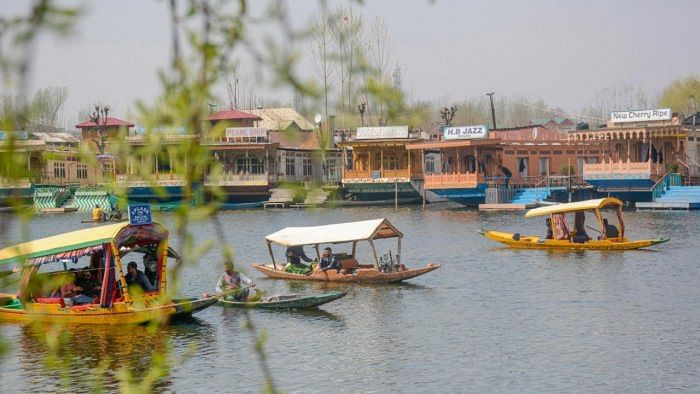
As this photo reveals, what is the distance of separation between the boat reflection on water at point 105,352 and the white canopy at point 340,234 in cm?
743

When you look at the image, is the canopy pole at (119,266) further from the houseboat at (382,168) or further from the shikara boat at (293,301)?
the houseboat at (382,168)

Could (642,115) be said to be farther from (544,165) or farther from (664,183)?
(544,165)

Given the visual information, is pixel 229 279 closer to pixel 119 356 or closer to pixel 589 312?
pixel 119 356

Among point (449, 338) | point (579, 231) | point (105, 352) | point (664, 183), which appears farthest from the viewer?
point (664, 183)

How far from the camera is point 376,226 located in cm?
2933

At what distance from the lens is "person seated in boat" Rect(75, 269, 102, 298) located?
23078mm

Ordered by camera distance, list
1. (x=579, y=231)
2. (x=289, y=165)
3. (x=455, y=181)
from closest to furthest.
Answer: (x=579, y=231) → (x=455, y=181) → (x=289, y=165)

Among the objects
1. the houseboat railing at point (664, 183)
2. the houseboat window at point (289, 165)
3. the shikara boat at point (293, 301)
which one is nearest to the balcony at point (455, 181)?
the houseboat railing at point (664, 183)

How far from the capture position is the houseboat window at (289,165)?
7667 centimetres

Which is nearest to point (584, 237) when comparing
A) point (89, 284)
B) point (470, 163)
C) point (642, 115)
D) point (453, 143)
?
point (89, 284)

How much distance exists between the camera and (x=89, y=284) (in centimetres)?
2328

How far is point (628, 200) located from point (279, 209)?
23777mm

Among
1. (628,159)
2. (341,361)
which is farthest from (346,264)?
(628,159)

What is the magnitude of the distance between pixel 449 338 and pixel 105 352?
7.18 metres
